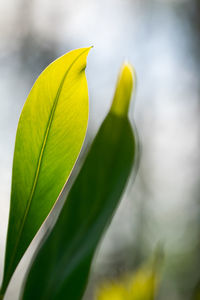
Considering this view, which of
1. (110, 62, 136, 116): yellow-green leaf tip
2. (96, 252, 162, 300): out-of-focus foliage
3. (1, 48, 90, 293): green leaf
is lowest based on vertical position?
(96, 252, 162, 300): out-of-focus foliage

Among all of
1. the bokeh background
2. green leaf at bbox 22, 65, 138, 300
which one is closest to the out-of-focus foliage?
green leaf at bbox 22, 65, 138, 300

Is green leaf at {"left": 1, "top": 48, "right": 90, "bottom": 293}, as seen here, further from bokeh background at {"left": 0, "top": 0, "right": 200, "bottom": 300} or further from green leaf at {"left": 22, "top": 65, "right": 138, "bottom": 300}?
bokeh background at {"left": 0, "top": 0, "right": 200, "bottom": 300}

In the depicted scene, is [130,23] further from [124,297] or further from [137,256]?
[124,297]

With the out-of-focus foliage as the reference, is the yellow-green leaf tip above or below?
above

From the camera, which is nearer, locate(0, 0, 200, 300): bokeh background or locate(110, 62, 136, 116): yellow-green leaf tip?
locate(110, 62, 136, 116): yellow-green leaf tip

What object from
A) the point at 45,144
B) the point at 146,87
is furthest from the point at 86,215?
the point at 146,87

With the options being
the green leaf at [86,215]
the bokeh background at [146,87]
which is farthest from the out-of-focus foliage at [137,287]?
the bokeh background at [146,87]
